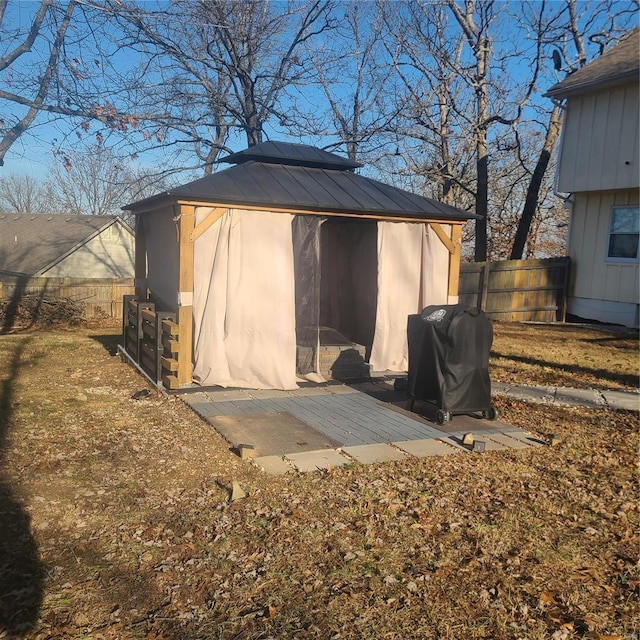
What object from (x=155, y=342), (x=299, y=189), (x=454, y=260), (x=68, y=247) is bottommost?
(x=155, y=342)

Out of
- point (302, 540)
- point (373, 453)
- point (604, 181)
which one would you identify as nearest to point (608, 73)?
point (604, 181)

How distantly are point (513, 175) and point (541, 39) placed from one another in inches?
334

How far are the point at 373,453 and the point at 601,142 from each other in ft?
38.2

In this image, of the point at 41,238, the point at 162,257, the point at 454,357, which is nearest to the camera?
the point at 454,357

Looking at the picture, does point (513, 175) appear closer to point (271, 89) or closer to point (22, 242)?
point (271, 89)

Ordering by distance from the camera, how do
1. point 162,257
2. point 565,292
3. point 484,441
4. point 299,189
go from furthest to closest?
point 565,292
point 162,257
point 299,189
point 484,441

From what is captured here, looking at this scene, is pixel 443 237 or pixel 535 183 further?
pixel 535 183

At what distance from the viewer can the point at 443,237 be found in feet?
28.5

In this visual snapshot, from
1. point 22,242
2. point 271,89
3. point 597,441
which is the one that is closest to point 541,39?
point 271,89

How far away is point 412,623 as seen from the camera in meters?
2.83

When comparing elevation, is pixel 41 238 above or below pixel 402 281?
above

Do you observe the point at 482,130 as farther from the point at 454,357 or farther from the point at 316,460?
the point at 316,460

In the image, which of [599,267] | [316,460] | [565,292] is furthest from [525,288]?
[316,460]

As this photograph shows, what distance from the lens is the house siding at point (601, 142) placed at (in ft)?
43.0
